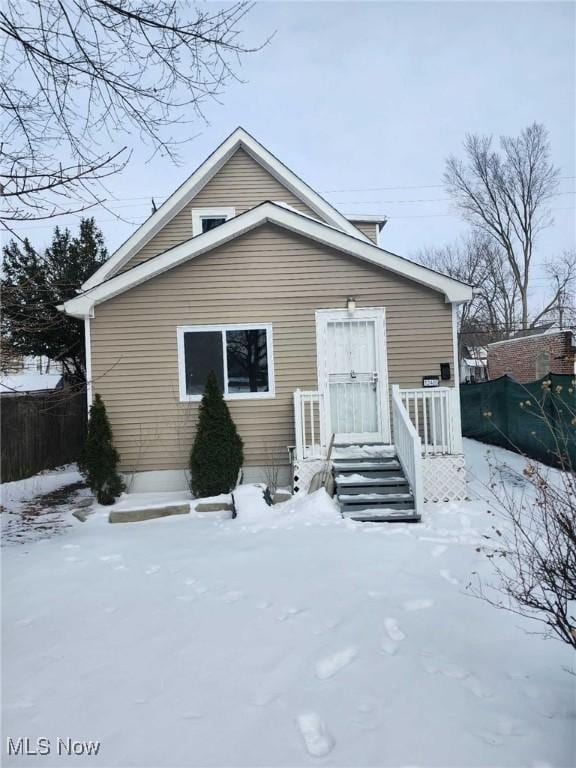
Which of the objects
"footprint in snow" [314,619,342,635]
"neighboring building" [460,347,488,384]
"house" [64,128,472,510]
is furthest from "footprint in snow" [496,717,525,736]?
"neighboring building" [460,347,488,384]

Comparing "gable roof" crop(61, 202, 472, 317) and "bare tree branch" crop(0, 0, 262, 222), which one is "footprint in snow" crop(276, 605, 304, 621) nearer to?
"bare tree branch" crop(0, 0, 262, 222)

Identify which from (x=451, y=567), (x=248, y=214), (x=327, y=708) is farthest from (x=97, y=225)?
(x=327, y=708)

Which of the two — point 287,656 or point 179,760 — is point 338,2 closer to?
point 287,656

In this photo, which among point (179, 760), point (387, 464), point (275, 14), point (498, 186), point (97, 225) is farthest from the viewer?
point (498, 186)

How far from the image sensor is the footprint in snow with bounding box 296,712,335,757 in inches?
80.2

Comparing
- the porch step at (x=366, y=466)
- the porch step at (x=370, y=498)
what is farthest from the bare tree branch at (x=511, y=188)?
the porch step at (x=370, y=498)

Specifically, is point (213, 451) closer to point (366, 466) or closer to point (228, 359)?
point (228, 359)

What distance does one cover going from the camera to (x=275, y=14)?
13.9ft

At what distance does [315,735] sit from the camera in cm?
212

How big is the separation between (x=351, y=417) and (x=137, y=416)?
3.34 metres

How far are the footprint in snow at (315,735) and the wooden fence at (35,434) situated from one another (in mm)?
7814

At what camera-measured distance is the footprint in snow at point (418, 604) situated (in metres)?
3.42

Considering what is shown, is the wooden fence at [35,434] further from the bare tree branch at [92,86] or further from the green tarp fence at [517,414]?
the green tarp fence at [517,414]

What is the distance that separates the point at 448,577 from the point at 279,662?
6.11 feet
